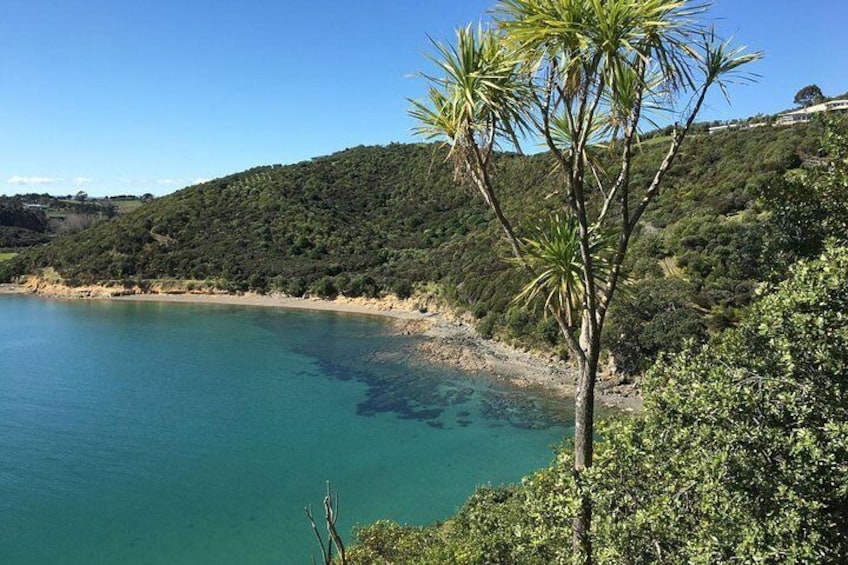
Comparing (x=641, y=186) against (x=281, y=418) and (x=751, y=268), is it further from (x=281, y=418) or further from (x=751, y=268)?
(x=751, y=268)

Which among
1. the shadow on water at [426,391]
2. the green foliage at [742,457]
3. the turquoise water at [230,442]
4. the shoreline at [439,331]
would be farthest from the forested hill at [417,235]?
the turquoise water at [230,442]

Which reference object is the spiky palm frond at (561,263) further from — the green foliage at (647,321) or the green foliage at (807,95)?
the green foliage at (807,95)

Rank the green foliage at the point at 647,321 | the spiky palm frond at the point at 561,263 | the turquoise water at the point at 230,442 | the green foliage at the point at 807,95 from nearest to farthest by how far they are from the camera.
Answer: the spiky palm frond at the point at 561,263
the turquoise water at the point at 230,442
the green foliage at the point at 647,321
the green foliage at the point at 807,95

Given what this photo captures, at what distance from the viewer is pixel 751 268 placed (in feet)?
26.6

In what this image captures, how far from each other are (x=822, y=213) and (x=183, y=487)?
844 inches

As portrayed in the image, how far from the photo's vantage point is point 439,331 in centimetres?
4756

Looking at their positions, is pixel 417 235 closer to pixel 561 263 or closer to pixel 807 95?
pixel 807 95

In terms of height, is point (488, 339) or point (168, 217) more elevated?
point (168, 217)

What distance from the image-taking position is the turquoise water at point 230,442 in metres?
17.6

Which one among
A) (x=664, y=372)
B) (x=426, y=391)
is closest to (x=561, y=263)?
(x=664, y=372)

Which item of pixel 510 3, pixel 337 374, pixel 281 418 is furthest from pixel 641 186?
pixel 510 3

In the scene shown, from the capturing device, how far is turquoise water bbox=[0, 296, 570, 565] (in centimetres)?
1764

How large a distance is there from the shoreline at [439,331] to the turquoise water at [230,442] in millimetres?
1997

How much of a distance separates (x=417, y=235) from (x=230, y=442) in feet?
170
